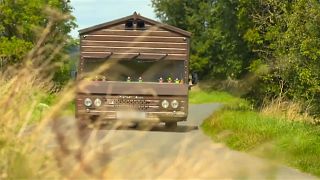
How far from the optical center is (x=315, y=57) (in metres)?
15.3

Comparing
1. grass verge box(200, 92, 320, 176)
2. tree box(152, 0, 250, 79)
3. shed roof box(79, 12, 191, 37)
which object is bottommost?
grass verge box(200, 92, 320, 176)

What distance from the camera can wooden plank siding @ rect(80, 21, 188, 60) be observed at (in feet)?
60.6

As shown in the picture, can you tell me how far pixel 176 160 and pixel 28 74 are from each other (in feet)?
4.52

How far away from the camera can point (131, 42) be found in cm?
1845

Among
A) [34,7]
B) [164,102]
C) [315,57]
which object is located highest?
[34,7]

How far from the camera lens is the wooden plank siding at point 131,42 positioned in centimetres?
1848

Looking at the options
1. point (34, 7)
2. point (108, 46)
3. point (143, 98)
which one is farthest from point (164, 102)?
point (34, 7)

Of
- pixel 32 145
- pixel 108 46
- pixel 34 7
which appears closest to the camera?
pixel 32 145

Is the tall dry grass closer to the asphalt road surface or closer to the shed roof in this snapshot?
the asphalt road surface

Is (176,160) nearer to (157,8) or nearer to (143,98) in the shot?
(143,98)

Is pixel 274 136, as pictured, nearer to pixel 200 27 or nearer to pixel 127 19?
pixel 127 19

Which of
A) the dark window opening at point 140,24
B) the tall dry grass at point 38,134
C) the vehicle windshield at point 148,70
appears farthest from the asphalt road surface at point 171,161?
the dark window opening at point 140,24

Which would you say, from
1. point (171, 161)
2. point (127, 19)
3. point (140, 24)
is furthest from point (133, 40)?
point (171, 161)

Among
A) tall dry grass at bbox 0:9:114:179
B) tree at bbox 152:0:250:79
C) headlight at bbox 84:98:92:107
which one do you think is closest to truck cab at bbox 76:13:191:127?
headlight at bbox 84:98:92:107
